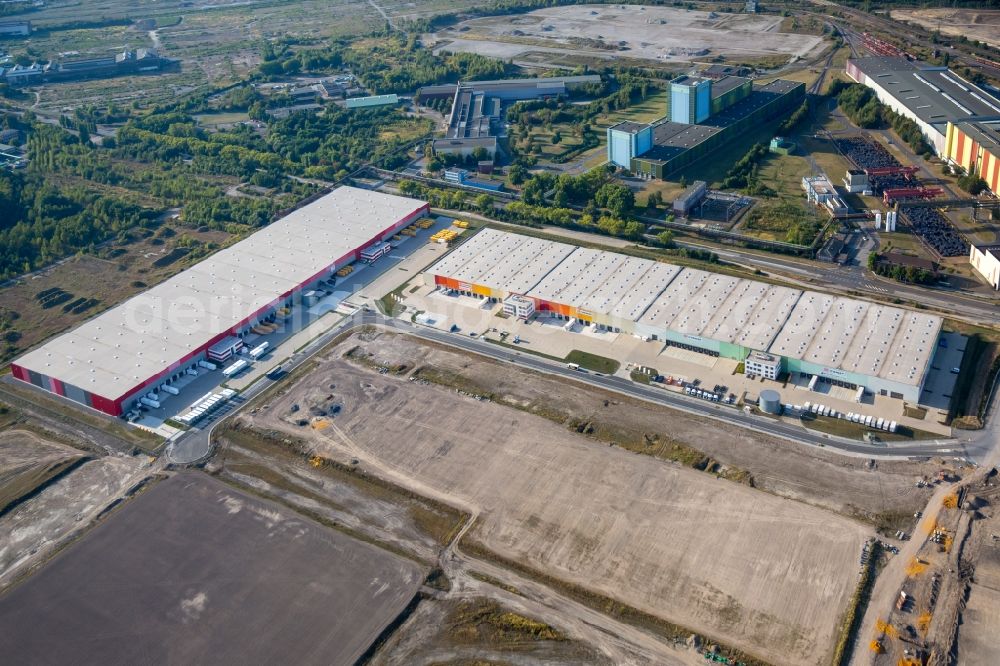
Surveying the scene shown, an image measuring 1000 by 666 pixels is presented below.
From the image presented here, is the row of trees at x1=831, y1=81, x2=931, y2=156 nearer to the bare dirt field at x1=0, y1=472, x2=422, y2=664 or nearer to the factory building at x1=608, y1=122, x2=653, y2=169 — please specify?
the factory building at x1=608, y1=122, x2=653, y2=169

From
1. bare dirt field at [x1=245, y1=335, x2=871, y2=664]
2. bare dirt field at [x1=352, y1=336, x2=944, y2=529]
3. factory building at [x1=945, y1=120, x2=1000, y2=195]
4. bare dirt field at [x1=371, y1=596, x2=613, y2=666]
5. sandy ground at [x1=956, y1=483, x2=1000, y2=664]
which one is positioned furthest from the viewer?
factory building at [x1=945, y1=120, x2=1000, y2=195]

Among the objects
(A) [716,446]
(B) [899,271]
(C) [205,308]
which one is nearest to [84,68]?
(C) [205,308]

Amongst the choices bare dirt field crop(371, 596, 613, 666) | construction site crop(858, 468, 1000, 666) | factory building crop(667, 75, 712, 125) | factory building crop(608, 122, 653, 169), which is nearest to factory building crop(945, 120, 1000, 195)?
factory building crop(667, 75, 712, 125)

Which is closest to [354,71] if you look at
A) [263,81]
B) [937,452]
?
[263,81]

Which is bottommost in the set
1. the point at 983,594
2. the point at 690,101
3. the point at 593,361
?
the point at 983,594

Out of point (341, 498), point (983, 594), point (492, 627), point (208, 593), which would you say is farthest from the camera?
point (341, 498)

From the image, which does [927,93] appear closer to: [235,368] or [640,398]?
[640,398]
